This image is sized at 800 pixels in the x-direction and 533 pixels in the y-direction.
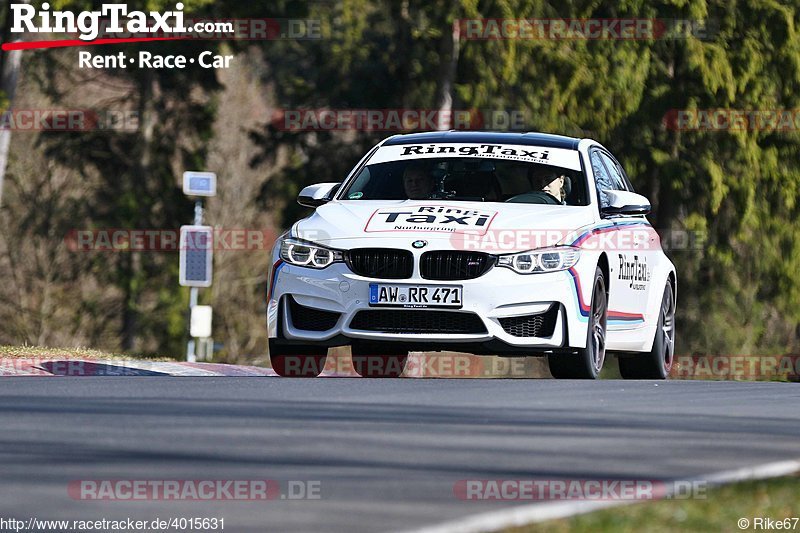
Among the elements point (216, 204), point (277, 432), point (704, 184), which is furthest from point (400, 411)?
point (216, 204)

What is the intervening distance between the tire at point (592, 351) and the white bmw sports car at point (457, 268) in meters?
0.01

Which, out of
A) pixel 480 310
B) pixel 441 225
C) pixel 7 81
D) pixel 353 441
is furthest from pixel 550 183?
pixel 7 81

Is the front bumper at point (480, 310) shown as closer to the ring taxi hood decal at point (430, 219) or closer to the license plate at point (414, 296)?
the license plate at point (414, 296)

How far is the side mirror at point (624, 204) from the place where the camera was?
46.1ft

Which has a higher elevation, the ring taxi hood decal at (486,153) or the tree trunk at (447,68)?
the tree trunk at (447,68)

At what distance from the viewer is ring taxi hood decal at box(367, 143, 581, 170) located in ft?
47.8

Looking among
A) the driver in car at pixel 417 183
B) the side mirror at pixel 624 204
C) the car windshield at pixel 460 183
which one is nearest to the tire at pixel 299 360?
the car windshield at pixel 460 183

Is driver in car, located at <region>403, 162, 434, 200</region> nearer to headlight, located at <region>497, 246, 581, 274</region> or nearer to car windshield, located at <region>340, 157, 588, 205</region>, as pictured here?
car windshield, located at <region>340, 157, 588, 205</region>

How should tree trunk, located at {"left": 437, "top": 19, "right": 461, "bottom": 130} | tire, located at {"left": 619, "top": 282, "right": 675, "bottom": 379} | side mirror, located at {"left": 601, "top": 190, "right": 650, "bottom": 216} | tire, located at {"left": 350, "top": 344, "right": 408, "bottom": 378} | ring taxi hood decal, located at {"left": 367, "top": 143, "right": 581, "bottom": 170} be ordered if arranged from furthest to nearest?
tree trunk, located at {"left": 437, "top": 19, "right": 461, "bottom": 130} → tire, located at {"left": 619, "top": 282, "right": 675, "bottom": 379} → ring taxi hood decal, located at {"left": 367, "top": 143, "right": 581, "bottom": 170} → tire, located at {"left": 350, "top": 344, "right": 408, "bottom": 378} → side mirror, located at {"left": 601, "top": 190, "right": 650, "bottom": 216}

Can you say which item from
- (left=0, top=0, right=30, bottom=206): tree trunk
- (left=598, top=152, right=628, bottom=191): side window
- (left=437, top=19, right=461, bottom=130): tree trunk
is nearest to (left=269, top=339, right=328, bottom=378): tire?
(left=598, top=152, right=628, bottom=191): side window

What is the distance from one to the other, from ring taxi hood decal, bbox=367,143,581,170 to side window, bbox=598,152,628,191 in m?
1.02

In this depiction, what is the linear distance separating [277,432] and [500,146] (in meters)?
6.36

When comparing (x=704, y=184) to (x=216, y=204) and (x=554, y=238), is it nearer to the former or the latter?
(x=216, y=204)

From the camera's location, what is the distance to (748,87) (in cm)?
3738
